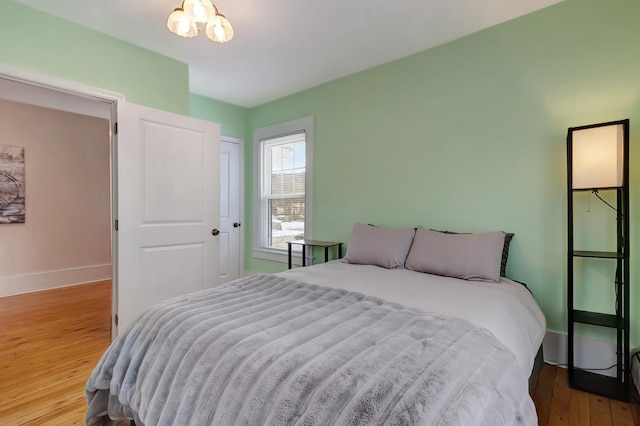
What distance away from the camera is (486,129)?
2.38 metres

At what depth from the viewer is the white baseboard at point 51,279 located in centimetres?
397

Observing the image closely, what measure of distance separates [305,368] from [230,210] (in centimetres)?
353

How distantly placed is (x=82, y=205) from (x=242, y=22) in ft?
13.4

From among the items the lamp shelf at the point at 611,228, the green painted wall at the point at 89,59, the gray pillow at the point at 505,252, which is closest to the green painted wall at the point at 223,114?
the green painted wall at the point at 89,59

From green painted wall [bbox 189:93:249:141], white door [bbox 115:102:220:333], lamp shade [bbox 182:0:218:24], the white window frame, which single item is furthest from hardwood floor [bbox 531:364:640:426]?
green painted wall [bbox 189:93:249:141]

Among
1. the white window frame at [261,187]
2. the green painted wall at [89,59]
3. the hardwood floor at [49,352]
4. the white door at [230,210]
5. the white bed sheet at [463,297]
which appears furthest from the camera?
the white door at [230,210]

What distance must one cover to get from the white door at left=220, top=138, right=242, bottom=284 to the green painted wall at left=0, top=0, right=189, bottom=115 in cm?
115

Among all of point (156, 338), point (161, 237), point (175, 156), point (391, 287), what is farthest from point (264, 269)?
point (156, 338)

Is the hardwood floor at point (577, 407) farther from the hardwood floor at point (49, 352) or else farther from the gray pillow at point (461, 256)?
the hardwood floor at point (49, 352)

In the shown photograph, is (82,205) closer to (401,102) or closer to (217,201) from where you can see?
(217,201)

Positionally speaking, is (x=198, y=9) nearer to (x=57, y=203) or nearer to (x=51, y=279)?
(x=57, y=203)

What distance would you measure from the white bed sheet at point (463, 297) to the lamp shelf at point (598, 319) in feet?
0.92

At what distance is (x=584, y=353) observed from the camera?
2.03 metres

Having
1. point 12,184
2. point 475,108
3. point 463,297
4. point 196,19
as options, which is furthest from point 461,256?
point 12,184
